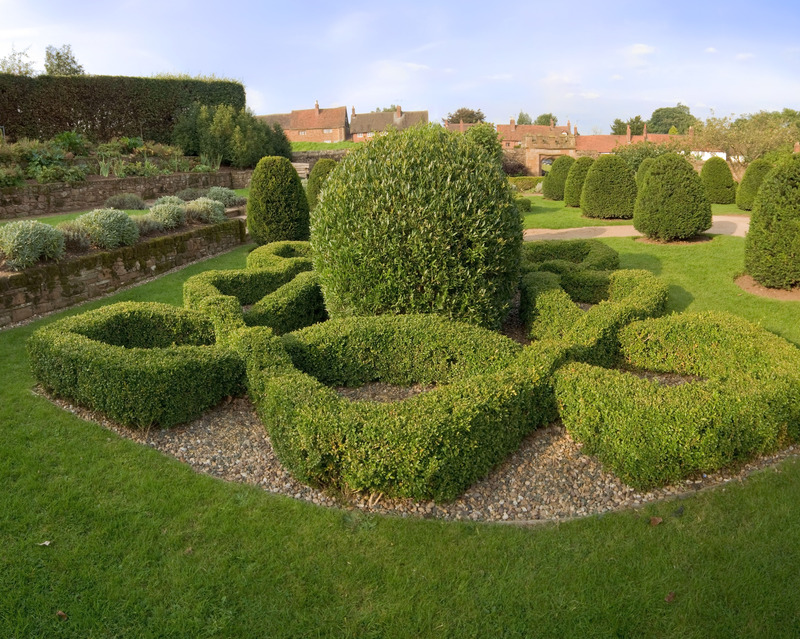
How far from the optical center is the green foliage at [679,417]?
4180 millimetres

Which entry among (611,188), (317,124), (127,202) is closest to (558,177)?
(611,188)

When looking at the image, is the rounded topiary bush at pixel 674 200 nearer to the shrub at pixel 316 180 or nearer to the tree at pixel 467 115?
the shrub at pixel 316 180

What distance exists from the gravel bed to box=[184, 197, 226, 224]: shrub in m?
9.18

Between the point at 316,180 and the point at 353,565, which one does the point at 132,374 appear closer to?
the point at 353,565

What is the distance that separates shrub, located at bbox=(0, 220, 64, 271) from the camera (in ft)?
26.8

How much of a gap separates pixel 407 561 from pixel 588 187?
1806cm

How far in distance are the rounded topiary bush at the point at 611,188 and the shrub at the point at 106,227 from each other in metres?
14.8

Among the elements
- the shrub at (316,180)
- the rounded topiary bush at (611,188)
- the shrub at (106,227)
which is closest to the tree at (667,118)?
the rounded topiary bush at (611,188)

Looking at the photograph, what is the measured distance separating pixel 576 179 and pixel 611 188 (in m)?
4.12

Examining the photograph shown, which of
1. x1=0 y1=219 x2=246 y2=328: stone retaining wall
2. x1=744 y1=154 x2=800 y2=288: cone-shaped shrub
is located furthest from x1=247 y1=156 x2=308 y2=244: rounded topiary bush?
x1=744 y1=154 x2=800 y2=288: cone-shaped shrub

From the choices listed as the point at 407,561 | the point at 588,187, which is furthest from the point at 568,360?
the point at 588,187

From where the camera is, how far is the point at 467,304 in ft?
19.7

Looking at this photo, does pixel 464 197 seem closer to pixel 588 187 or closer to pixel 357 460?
pixel 357 460

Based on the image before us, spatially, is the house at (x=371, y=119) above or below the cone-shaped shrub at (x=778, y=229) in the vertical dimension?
above
